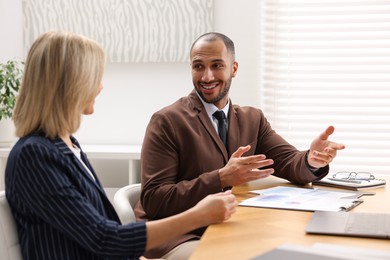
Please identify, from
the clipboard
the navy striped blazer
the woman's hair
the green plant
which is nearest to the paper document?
the clipboard

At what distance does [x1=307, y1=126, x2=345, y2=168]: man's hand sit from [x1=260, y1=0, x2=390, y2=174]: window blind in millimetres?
1460

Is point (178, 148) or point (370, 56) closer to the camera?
point (178, 148)

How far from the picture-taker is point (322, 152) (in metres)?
2.49

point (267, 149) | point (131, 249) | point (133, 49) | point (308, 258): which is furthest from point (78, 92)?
point (133, 49)

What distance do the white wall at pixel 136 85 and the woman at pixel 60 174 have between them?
241cm

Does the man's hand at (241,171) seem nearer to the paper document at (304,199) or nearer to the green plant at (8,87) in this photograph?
the paper document at (304,199)

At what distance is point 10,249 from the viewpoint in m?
1.50

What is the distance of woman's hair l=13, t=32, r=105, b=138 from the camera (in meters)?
1.52

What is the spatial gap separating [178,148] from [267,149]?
1.72 feet

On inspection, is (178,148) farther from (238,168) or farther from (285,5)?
(285,5)

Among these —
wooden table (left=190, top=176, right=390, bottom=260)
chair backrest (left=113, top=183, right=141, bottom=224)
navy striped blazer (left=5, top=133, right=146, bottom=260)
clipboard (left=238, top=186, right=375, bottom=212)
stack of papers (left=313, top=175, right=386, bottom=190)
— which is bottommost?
chair backrest (left=113, top=183, right=141, bottom=224)

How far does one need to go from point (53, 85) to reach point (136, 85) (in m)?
2.65

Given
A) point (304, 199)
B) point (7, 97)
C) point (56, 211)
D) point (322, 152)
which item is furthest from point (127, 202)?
point (7, 97)

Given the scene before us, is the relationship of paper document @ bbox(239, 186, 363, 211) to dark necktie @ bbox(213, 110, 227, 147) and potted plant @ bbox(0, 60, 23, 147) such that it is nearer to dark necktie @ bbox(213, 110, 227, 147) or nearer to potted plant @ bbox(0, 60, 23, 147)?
dark necktie @ bbox(213, 110, 227, 147)
